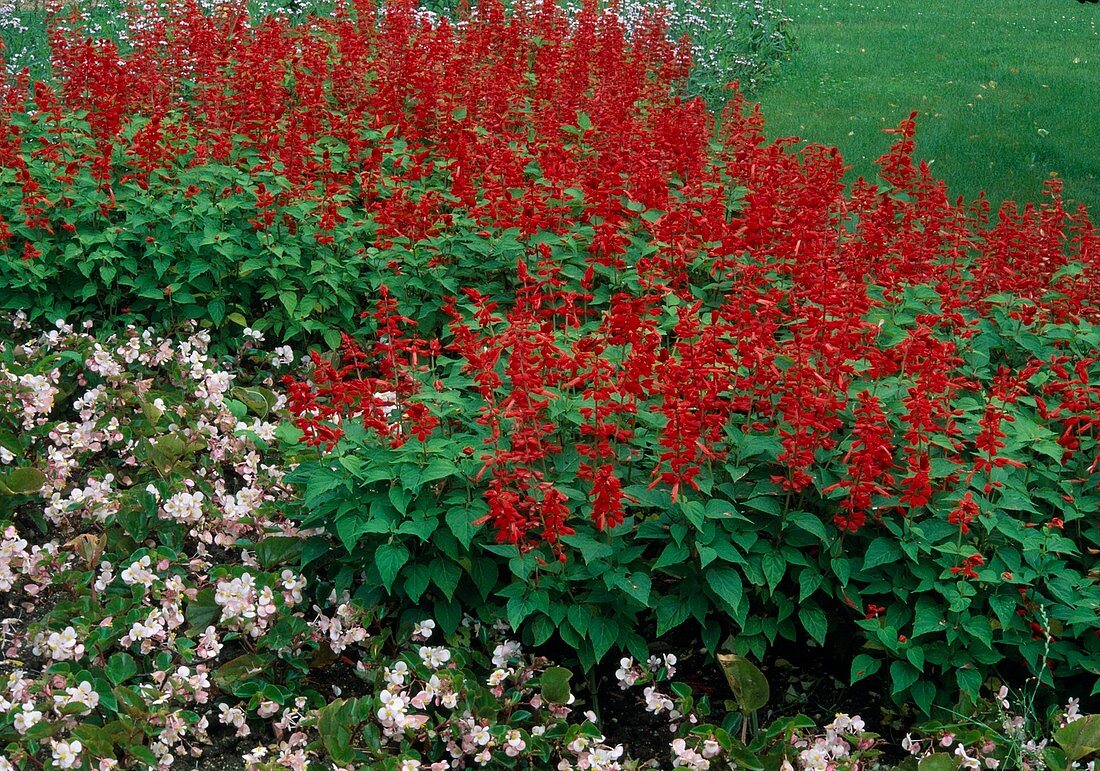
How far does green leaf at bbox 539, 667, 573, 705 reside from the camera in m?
3.47

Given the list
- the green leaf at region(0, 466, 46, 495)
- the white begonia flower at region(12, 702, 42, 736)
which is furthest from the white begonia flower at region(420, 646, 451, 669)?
the green leaf at region(0, 466, 46, 495)

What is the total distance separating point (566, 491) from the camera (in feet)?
11.9

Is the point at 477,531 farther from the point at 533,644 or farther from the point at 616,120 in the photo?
the point at 616,120

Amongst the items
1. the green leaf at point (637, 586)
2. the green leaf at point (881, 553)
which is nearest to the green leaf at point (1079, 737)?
the green leaf at point (881, 553)

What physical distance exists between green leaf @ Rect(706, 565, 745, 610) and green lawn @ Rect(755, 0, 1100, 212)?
20.9 ft

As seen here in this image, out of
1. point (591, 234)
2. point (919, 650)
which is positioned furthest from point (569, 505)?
point (591, 234)

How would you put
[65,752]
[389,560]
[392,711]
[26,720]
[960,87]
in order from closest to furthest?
[65,752]
[26,720]
[392,711]
[389,560]
[960,87]

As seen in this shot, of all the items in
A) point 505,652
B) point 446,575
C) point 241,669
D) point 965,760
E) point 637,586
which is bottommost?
point 241,669

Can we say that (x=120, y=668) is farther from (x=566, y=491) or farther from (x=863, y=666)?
(x=863, y=666)

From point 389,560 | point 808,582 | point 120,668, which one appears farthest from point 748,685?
point 120,668

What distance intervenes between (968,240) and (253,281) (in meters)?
3.64

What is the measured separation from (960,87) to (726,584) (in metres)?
10.4

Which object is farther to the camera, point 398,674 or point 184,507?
point 184,507

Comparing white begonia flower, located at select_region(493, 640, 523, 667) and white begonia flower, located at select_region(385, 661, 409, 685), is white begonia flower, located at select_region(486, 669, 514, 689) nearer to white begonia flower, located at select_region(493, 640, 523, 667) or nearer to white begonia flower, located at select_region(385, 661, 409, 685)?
white begonia flower, located at select_region(493, 640, 523, 667)
